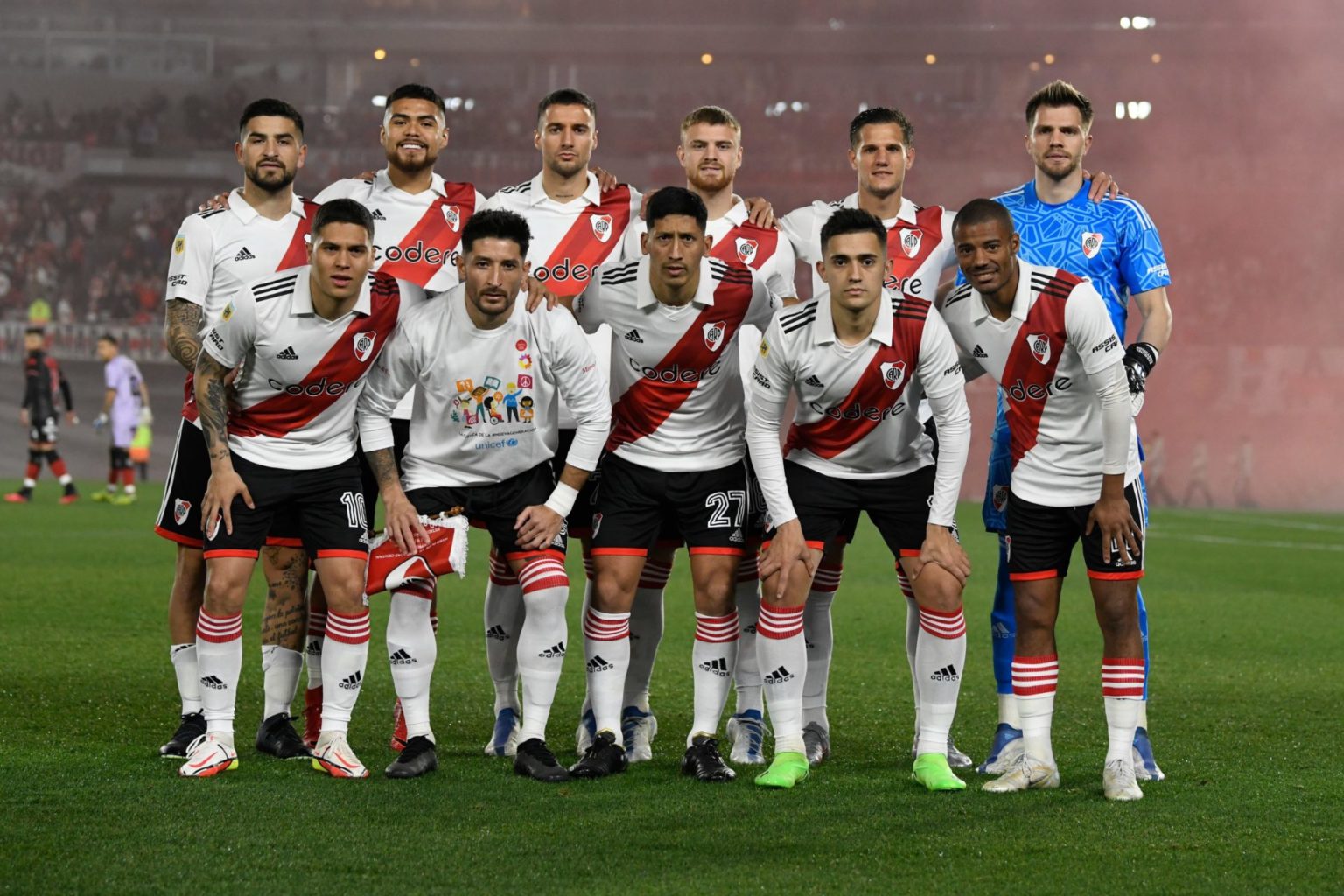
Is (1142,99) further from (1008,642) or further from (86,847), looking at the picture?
(86,847)

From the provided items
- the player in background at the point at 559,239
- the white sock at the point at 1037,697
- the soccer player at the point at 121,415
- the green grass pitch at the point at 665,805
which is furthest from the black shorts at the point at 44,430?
the white sock at the point at 1037,697

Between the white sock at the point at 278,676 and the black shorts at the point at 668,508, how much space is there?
1.16 metres

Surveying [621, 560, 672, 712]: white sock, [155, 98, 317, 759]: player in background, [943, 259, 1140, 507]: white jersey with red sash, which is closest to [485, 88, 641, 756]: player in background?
[621, 560, 672, 712]: white sock

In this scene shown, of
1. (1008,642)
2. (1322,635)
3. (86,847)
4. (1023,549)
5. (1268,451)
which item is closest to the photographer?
(86,847)

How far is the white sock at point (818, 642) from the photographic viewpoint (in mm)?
5211

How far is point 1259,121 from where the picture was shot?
3025 centimetres

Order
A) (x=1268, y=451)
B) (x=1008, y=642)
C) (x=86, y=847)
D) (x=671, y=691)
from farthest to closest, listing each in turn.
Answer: (x=1268, y=451) < (x=671, y=691) < (x=1008, y=642) < (x=86, y=847)

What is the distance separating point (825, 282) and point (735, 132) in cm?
77

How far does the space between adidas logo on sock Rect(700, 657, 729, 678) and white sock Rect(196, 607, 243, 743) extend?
60.5 inches

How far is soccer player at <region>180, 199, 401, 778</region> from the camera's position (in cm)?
465

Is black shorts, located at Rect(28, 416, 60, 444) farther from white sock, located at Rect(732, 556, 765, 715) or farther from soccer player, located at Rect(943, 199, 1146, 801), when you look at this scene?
soccer player, located at Rect(943, 199, 1146, 801)

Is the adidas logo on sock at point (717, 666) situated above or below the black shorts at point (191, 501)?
below

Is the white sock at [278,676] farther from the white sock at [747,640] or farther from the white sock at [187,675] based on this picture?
the white sock at [747,640]

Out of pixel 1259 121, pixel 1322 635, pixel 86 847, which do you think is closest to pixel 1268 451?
pixel 1259 121
